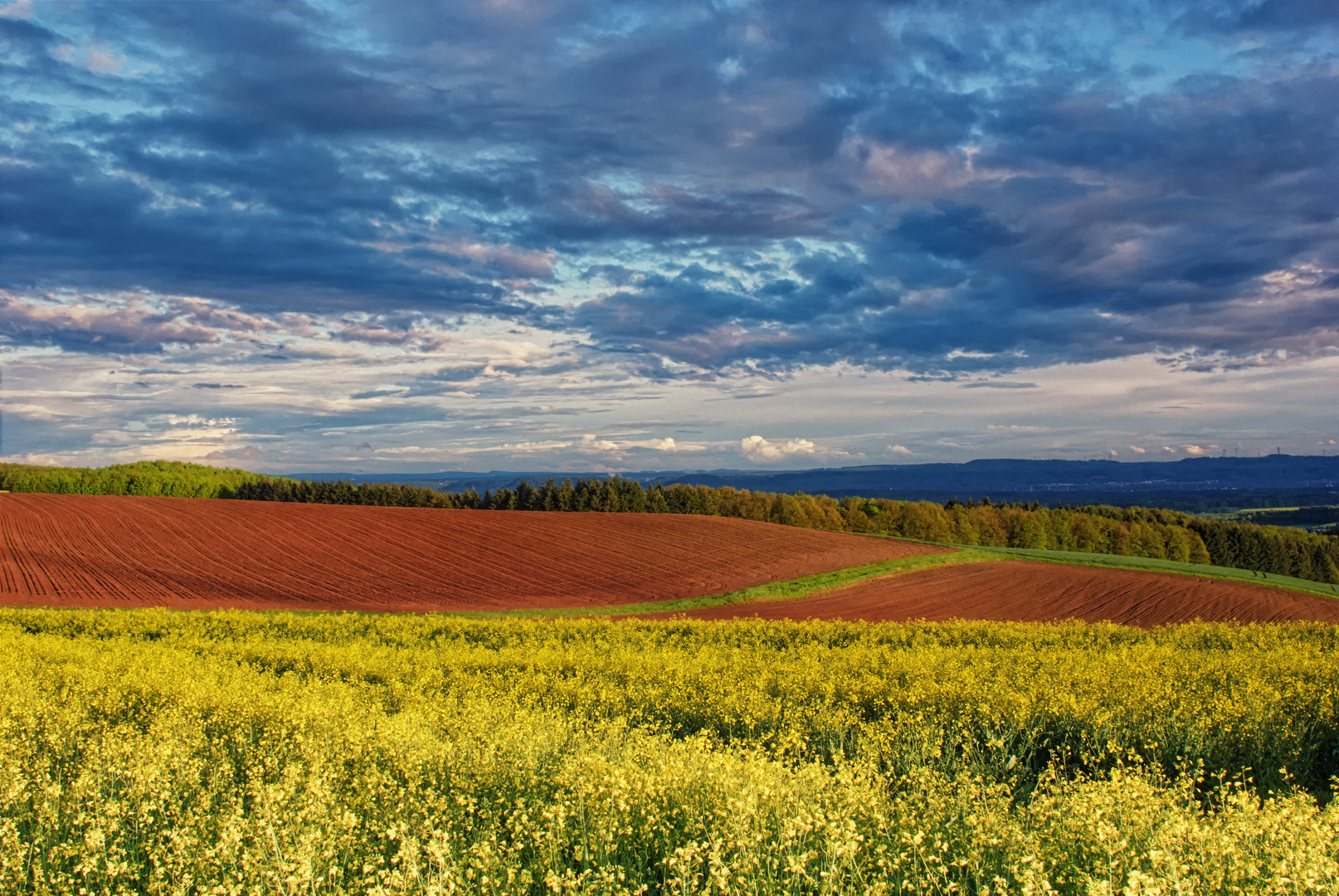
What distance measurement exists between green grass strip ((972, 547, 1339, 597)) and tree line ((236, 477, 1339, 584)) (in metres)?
34.7

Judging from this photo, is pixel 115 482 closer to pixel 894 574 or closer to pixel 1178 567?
pixel 894 574

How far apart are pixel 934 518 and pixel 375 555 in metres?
63.9

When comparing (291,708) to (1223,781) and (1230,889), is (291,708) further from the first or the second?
(1223,781)

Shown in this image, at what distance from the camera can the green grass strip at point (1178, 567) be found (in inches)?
1614

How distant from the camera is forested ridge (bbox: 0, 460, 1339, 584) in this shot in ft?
267

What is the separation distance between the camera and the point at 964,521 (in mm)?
87188

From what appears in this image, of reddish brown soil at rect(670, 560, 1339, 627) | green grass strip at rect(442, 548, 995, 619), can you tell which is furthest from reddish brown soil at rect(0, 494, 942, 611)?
reddish brown soil at rect(670, 560, 1339, 627)

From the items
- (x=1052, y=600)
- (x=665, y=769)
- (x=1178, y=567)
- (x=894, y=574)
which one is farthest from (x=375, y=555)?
(x=1178, y=567)

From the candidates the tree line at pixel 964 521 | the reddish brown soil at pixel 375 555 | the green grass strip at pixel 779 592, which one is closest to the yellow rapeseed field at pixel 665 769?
the green grass strip at pixel 779 592

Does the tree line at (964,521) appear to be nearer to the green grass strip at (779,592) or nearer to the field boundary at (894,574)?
the field boundary at (894,574)

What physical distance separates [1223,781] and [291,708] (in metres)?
11.7

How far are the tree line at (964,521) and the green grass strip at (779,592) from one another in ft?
117

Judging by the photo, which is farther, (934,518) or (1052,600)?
(934,518)

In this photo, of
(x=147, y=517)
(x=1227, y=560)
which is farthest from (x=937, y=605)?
(x=1227, y=560)
